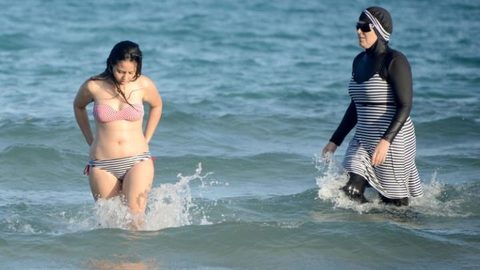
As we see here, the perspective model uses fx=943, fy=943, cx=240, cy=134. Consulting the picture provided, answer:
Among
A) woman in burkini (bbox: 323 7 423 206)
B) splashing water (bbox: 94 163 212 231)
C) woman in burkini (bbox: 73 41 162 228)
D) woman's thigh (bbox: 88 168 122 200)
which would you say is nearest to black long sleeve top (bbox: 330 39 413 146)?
woman in burkini (bbox: 323 7 423 206)

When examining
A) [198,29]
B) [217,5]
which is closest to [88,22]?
[198,29]

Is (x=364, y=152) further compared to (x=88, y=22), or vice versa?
(x=88, y=22)

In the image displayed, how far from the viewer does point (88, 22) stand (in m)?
24.9

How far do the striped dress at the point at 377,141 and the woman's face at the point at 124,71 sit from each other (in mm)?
1819

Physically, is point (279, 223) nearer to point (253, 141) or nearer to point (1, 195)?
point (1, 195)

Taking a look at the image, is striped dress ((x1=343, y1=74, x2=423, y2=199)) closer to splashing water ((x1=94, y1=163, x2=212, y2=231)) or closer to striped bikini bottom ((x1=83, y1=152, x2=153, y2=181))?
splashing water ((x1=94, y1=163, x2=212, y2=231))

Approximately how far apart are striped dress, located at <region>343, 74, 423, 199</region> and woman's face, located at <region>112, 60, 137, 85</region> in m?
1.82

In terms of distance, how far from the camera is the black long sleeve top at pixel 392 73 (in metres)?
6.97

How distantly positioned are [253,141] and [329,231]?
4.76 meters

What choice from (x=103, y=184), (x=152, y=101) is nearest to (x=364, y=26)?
(x=152, y=101)

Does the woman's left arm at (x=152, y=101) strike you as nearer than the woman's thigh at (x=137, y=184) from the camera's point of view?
No

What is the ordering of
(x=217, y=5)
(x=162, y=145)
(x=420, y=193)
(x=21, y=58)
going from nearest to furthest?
(x=420, y=193)
(x=162, y=145)
(x=21, y=58)
(x=217, y=5)

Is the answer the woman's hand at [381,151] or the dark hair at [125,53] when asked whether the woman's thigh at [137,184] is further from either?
the woman's hand at [381,151]

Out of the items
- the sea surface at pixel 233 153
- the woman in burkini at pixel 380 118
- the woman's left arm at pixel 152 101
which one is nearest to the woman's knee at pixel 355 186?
the woman in burkini at pixel 380 118
